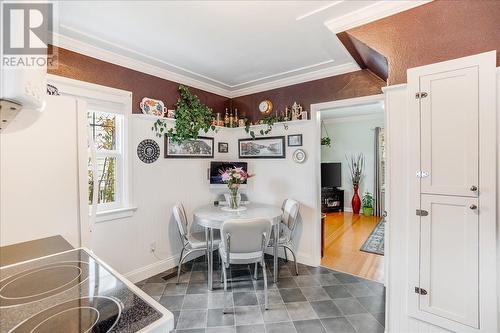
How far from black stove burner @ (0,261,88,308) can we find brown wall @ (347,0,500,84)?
7.20 ft

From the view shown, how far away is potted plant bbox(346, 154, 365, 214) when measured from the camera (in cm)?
600

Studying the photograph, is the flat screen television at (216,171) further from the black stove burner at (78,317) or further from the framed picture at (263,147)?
the black stove burner at (78,317)

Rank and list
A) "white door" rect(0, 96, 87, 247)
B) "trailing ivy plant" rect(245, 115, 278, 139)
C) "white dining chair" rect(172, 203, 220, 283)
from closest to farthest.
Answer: "white door" rect(0, 96, 87, 247) → "white dining chair" rect(172, 203, 220, 283) → "trailing ivy plant" rect(245, 115, 278, 139)

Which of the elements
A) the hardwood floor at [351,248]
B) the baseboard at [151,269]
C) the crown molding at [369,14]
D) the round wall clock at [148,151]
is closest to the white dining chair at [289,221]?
the hardwood floor at [351,248]

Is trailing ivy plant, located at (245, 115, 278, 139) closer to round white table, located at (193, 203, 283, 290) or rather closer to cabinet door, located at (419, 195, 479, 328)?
round white table, located at (193, 203, 283, 290)

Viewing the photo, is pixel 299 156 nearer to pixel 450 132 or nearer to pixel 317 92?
pixel 317 92

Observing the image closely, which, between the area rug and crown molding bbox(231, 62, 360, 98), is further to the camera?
the area rug

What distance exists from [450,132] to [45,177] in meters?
2.47

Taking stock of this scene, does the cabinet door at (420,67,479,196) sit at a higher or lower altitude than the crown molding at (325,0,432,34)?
lower

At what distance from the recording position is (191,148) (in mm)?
3291

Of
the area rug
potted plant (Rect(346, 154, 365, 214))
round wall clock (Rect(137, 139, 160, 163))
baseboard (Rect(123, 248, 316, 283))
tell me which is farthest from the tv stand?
round wall clock (Rect(137, 139, 160, 163))

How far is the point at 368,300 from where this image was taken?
238 centimetres

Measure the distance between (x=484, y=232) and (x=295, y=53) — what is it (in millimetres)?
2150

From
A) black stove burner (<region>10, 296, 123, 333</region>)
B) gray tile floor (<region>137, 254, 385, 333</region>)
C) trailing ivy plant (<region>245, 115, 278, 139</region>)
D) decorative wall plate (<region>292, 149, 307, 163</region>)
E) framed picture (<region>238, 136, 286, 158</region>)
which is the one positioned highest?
trailing ivy plant (<region>245, 115, 278, 139</region>)
